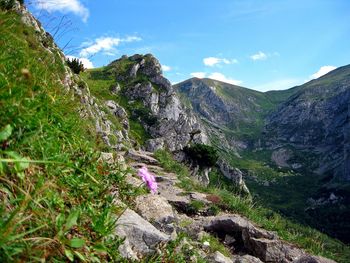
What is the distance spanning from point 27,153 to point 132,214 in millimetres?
2194

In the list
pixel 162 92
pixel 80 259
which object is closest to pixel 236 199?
pixel 80 259

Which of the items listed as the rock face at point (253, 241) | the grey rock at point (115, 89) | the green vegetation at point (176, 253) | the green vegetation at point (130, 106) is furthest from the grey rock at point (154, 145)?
the green vegetation at point (176, 253)

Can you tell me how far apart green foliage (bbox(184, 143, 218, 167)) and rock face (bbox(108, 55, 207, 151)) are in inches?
222

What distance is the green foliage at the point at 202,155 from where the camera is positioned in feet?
158

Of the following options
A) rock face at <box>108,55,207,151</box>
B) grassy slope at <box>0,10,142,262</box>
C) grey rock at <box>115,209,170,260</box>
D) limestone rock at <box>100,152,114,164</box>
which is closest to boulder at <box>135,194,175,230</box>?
limestone rock at <box>100,152,114,164</box>

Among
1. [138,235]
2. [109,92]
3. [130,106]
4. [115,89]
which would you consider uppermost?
[115,89]

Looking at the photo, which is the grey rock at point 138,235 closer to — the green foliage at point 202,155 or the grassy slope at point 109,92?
the green foliage at point 202,155

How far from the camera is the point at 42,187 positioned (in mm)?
2924

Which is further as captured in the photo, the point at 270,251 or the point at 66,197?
the point at 270,251

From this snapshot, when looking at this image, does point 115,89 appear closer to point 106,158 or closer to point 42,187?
point 106,158

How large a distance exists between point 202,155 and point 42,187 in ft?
151

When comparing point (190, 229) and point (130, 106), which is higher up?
point (130, 106)

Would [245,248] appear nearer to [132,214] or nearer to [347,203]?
[132,214]

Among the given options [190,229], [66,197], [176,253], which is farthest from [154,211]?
[66,197]
